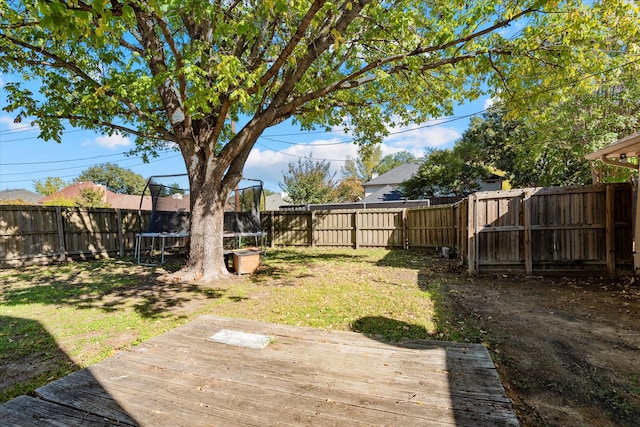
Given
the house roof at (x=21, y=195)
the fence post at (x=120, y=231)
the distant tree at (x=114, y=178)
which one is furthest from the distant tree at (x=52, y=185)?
the fence post at (x=120, y=231)

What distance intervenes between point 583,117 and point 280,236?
12.5 metres

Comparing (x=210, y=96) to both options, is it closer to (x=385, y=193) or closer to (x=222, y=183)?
(x=222, y=183)

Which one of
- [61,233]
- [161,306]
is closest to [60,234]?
[61,233]

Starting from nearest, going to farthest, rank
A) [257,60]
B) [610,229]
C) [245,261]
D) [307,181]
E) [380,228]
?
1. [610,229]
2. [257,60]
3. [245,261]
4. [380,228]
5. [307,181]

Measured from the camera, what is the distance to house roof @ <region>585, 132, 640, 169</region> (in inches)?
194

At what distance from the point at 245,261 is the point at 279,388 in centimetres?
496

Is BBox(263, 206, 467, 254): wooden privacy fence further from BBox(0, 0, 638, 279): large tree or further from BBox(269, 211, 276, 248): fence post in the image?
BBox(0, 0, 638, 279): large tree

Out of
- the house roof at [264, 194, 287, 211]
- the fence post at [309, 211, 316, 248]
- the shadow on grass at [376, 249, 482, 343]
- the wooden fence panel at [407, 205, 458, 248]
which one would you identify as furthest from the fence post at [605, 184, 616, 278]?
the house roof at [264, 194, 287, 211]

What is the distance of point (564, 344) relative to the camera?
3.05m

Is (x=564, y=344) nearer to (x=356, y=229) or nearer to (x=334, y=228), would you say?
(x=356, y=229)

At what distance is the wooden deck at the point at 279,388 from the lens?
1.61m

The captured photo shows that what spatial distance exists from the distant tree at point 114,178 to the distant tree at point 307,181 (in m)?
34.7

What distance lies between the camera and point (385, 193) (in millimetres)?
23578

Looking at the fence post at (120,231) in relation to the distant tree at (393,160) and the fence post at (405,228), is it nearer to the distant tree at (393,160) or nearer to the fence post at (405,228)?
the fence post at (405,228)
